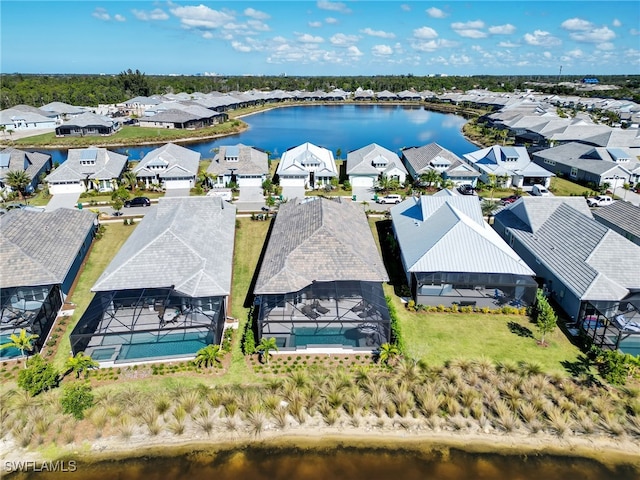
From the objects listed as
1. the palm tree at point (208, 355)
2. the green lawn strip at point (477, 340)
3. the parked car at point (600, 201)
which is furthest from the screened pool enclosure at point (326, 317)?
the parked car at point (600, 201)

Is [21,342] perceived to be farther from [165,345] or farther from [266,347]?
[266,347]

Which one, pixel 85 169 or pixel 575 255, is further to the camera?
pixel 85 169

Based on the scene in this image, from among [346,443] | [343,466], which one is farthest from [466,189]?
[343,466]

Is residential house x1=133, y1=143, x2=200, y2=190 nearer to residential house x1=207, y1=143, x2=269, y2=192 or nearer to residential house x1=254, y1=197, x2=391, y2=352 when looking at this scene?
residential house x1=207, y1=143, x2=269, y2=192

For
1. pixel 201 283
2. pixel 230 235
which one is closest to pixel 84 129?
pixel 230 235

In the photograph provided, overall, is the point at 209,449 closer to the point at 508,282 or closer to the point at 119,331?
the point at 119,331

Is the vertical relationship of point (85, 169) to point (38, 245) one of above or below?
above
